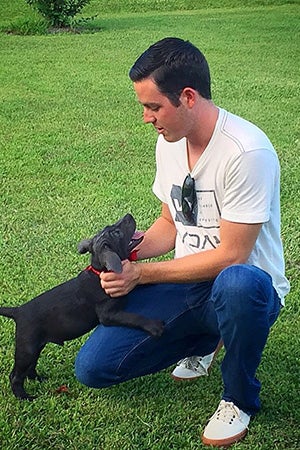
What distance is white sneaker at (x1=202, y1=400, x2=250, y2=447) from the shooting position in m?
2.67

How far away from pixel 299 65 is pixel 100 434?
840 cm

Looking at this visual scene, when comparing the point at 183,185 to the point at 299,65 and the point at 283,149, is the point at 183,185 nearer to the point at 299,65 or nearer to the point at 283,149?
the point at 283,149

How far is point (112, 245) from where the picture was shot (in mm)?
2633

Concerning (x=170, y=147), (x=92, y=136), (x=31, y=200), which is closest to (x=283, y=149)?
(x=92, y=136)

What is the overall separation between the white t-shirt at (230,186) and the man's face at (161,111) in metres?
0.13

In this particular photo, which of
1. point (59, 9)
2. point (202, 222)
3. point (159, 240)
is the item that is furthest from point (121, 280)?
point (59, 9)

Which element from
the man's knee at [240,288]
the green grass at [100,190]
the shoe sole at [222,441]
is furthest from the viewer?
the green grass at [100,190]

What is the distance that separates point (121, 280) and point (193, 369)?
65 cm

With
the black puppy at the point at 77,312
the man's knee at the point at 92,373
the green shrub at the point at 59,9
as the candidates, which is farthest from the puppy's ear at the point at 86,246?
the green shrub at the point at 59,9

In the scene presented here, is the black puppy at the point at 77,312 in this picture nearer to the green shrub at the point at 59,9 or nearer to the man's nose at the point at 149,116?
the man's nose at the point at 149,116

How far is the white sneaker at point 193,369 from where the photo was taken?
120 inches

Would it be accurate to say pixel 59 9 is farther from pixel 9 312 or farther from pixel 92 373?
pixel 92 373

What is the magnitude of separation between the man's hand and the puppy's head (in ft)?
0.11

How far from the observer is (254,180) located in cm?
251
